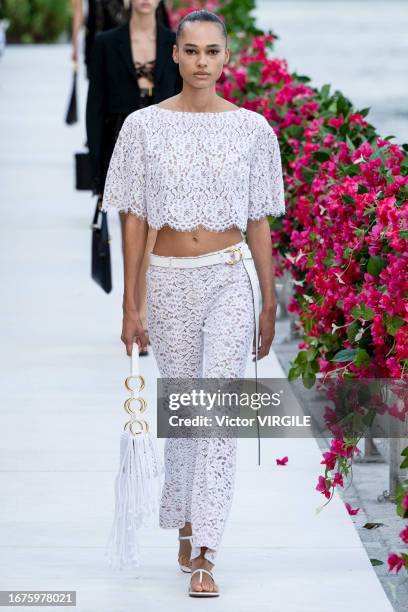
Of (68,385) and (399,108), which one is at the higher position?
(68,385)

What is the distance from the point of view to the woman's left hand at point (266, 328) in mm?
5234

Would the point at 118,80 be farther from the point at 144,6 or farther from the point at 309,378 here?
the point at 309,378

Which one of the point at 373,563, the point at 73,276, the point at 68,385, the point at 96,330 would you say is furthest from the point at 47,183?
the point at 373,563

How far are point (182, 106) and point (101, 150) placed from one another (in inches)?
130

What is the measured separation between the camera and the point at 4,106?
23094 millimetres

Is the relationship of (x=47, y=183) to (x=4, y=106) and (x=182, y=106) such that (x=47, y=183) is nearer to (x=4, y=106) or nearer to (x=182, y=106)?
(x=4, y=106)

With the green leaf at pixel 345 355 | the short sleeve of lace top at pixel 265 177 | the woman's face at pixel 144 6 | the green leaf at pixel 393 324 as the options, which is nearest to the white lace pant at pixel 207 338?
the short sleeve of lace top at pixel 265 177

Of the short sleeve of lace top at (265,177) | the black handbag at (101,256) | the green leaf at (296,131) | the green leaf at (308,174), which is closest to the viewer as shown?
the short sleeve of lace top at (265,177)

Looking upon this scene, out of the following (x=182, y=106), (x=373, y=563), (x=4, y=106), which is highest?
(x=182, y=106)

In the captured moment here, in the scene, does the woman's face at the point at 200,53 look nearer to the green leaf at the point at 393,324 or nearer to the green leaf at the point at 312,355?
the green leaf at the point at 393,324

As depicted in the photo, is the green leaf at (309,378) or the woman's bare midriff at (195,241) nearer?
the woman's bare midriff at (195,241)

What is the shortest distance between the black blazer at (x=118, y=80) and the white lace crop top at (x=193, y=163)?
10.6 feet

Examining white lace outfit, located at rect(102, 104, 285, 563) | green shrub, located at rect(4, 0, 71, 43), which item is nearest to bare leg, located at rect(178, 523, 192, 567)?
white lace outfit, located at rect(102, 104, 285, 563)

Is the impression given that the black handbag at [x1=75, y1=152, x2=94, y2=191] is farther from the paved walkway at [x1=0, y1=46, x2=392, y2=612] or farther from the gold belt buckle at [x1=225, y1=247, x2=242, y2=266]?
the gold belt buckle at [x1=225, y1=247, x2=242, y2=266]
